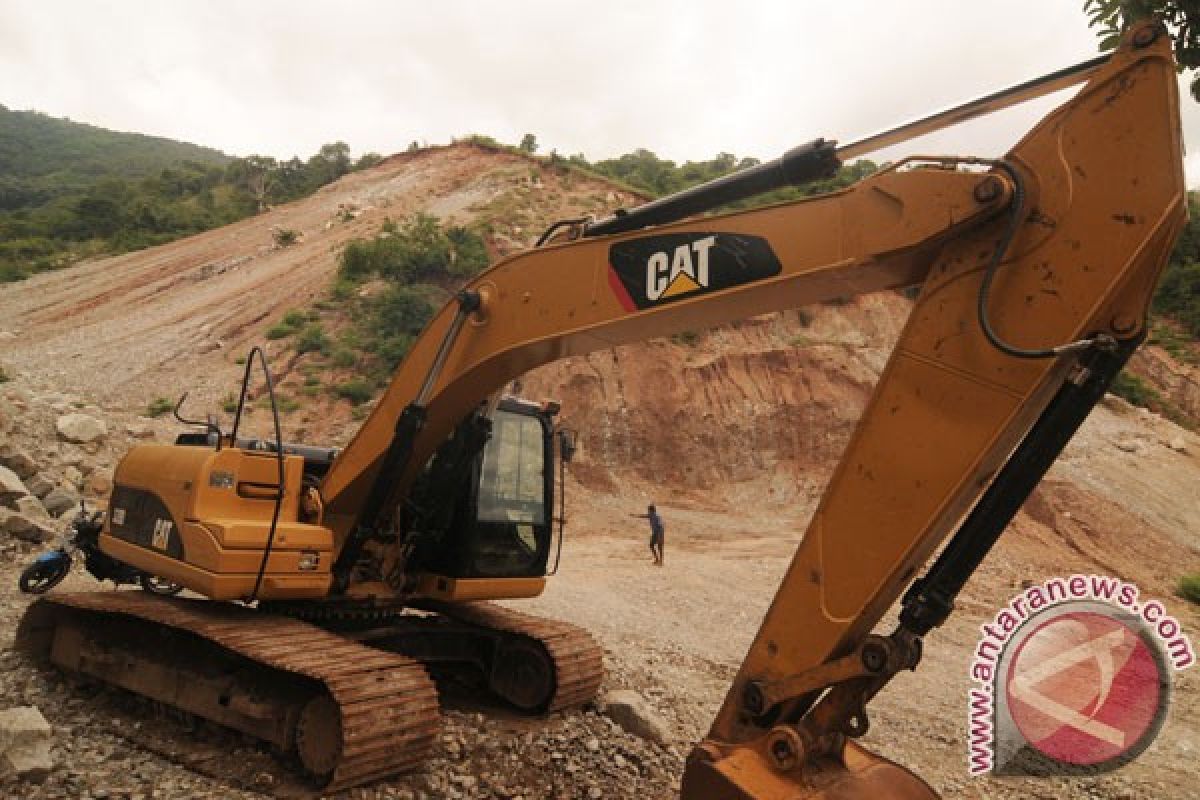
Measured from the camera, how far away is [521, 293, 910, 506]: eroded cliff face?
20984 mm

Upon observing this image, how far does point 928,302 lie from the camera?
9.74 ft

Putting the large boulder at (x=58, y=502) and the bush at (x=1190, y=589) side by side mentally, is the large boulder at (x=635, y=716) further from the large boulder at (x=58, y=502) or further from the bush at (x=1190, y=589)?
the bush at (x=1190, y=589)

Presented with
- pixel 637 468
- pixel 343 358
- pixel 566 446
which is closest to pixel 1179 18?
pixel 566 446

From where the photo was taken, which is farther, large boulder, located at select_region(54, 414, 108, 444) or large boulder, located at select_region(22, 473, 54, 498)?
large boulder, located at select_region(54, 414, 108, 444)

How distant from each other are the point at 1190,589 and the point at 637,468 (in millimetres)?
11541

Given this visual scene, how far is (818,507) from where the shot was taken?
2.95 metres

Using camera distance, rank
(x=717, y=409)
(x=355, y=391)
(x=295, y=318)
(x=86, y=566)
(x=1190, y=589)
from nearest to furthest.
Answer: (x=86, y=566)
(x=1190, y=589)
(x=355, y=391)
(x=717, y=409)
(x=295, y=318)

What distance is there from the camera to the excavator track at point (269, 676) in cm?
404

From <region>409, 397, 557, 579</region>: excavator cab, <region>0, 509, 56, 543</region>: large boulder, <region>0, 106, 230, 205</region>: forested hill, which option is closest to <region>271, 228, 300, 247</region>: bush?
<region>0, 509, 56, 543</region>: large boulder

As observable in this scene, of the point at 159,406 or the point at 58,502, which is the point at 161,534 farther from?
the point at 159,406

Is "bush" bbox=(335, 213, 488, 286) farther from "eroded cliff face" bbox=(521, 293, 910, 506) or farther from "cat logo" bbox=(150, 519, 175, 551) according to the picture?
"cat logo" bbox=(150, 519, 175, 551)

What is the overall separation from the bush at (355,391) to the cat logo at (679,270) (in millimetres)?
18764

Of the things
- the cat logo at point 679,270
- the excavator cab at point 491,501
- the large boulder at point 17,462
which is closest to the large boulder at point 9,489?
the large boulder at point 17,462

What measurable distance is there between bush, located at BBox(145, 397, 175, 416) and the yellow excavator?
1636cm
